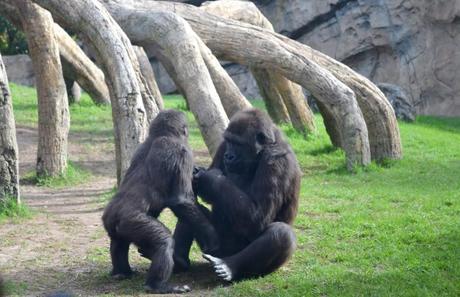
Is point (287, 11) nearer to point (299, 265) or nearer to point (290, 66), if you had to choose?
point (290, 66)

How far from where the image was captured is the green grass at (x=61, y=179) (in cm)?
1082

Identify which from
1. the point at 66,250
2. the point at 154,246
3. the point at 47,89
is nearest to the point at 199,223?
the point at 154,246

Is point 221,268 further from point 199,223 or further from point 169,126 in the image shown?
point 169,126

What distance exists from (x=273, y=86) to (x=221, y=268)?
7946 mm

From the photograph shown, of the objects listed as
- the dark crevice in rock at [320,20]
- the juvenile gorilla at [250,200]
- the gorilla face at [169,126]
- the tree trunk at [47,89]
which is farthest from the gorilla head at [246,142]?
the dark crevice in rock at [320,20]

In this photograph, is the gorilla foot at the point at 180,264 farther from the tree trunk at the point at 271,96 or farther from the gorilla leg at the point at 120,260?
the tree trunk at the point at 271,96

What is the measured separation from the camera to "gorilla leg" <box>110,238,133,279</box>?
6445 mm

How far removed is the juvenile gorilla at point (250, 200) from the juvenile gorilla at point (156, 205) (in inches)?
7.5

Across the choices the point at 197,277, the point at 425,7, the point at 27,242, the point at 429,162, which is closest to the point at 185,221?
the point at 197,277

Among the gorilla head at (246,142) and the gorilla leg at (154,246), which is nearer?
the gorilla leg at (154,246)

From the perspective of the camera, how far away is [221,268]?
6.34 meters

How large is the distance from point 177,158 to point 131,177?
39 cm

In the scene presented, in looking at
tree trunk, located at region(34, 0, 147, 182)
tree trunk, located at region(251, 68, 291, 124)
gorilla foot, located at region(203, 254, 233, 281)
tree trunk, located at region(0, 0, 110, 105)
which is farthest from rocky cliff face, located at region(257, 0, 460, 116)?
gorilla foot, located at region(203, 254, 233, 281)

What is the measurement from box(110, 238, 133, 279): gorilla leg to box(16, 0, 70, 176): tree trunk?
4578 mm
